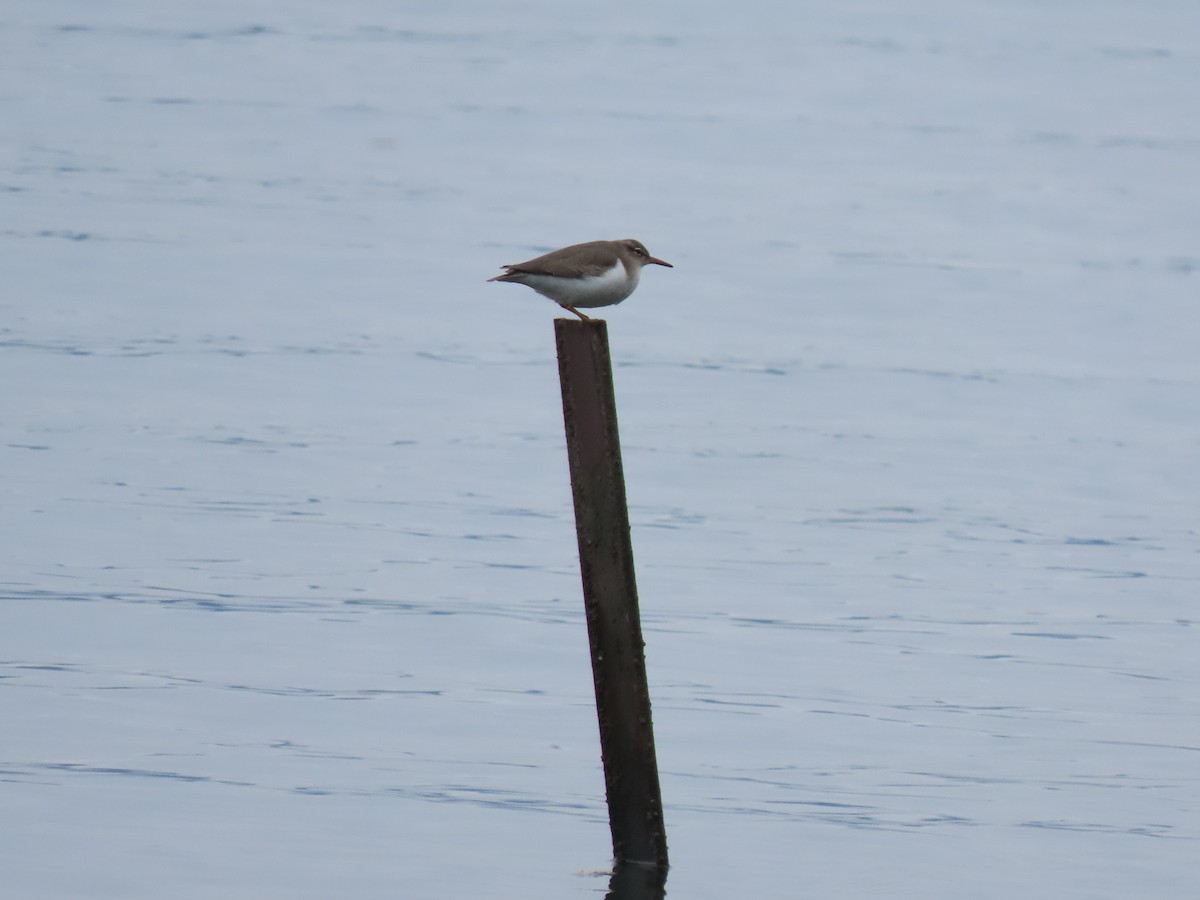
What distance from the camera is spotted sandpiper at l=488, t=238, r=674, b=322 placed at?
25.7ft

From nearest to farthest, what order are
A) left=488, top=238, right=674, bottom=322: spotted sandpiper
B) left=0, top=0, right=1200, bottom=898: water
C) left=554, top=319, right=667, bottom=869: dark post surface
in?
left=554, top=319, right=667, bottom=869: dark post surface
left=488, top=238, right=674, bottom=322: spotted sandpiper
left=0, top=0, right=1200, bottom=898: water

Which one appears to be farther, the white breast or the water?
the water

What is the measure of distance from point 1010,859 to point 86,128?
2255 centimetres

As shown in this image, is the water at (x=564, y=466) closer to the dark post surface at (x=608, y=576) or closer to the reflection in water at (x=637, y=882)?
the reflection in water at (x=637, y=882)

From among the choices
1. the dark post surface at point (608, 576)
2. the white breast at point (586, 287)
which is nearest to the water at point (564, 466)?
the dark post surface at point (608, 576)

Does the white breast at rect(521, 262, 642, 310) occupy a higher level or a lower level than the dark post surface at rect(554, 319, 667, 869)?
higher

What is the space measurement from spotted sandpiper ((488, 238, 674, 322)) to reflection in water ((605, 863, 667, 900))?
2.04 metres

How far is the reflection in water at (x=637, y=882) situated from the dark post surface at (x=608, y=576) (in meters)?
0.32

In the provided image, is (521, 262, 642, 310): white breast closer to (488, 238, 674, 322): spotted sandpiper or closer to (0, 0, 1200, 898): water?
(488, 238, 674, 322): spotted sandpiper

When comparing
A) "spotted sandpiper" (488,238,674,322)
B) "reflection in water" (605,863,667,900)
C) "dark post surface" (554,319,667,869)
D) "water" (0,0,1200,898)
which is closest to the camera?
"dark post surface" (554,319,667,869)

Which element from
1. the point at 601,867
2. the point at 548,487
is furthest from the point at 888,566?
the point at 601,867

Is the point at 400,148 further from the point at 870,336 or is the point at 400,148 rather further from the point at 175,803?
the point at 175,803

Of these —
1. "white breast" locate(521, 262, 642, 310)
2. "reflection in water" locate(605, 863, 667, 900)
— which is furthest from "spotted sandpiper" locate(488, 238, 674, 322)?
"reflection in water" locate(605, 863, 667, 900)

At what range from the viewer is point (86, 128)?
2958cm
